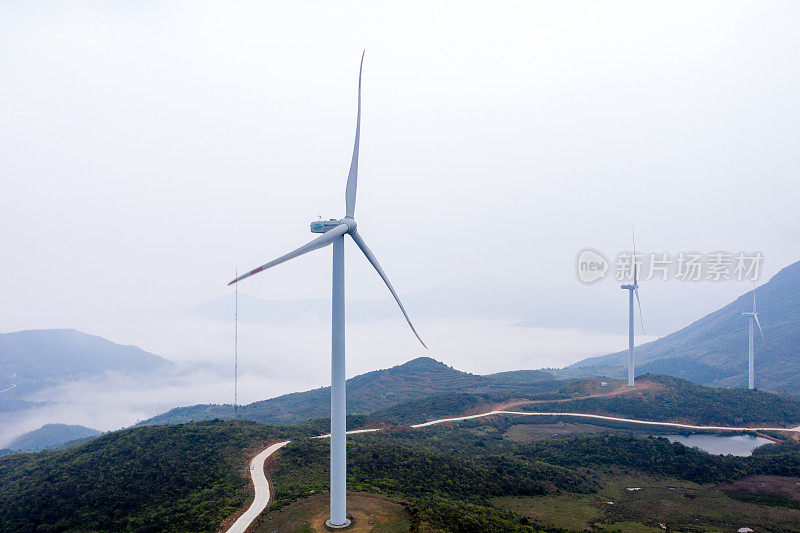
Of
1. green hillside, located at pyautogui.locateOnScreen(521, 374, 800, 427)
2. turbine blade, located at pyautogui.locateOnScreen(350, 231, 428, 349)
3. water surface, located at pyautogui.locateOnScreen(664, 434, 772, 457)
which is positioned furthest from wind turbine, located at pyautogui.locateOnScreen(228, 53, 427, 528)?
green hillside, located at pyautogui.locateOnScreen(521, 374, 800, 427)

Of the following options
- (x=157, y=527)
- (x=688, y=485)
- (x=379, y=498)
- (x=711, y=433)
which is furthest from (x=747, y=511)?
(x=157, y=527)

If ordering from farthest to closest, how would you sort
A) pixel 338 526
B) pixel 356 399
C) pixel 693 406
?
A: pixel 356 399
pixel 693 406
pixel 338 526

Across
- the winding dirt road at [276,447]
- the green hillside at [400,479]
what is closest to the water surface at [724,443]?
the winding dirt road at [276,447]

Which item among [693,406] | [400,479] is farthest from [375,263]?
[693,406]

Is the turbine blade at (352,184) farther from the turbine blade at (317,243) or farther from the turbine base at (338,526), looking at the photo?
the turbine base at (338,526)

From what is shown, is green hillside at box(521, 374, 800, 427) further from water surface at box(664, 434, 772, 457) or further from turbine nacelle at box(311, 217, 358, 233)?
turbine nacelle at box(311, 217, 358, 233)

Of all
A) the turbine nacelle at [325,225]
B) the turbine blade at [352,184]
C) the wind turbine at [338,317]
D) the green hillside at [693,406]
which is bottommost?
the green hillside at [693,406]

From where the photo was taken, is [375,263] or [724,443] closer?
[375,263]

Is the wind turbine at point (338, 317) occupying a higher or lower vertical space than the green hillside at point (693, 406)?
higher

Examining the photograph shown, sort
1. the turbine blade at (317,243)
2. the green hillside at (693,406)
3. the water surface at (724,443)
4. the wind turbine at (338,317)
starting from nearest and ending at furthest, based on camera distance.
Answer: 1. the turbine blade at (317,243)
2. the wind turbine at (338,317)
3. the water surface at (724,443)
4. the green hillside at (693,406)

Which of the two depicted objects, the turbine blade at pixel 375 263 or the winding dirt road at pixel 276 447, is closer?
the turbine blade at pixel 375 263

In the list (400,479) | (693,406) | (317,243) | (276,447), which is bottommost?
(693,406)

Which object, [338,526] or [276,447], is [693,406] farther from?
[338,526]

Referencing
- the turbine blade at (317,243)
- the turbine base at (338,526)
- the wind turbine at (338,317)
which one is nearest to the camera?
the turbine blade at (317,243)
